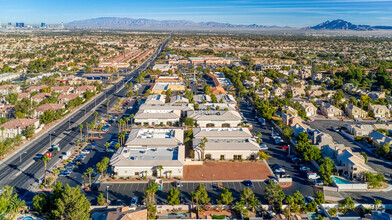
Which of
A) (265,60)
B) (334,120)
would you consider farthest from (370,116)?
(265,60)

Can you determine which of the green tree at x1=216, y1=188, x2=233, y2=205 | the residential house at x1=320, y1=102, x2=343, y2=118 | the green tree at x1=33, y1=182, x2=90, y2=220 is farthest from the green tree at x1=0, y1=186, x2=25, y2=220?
the residential house at x1=320, y1=102, x2=343, y2=118

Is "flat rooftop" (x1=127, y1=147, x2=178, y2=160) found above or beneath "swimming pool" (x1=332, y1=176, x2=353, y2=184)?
above

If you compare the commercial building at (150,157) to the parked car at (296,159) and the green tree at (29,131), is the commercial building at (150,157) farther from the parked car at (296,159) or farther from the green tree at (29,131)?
the green tree at (29,131)

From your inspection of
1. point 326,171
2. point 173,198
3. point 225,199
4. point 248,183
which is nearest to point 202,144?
point 248,183

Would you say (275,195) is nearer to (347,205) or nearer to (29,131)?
(347,205)

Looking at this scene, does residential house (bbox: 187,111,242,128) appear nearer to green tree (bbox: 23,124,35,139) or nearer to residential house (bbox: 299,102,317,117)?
residential house (bbox: 299,102,317,117)
